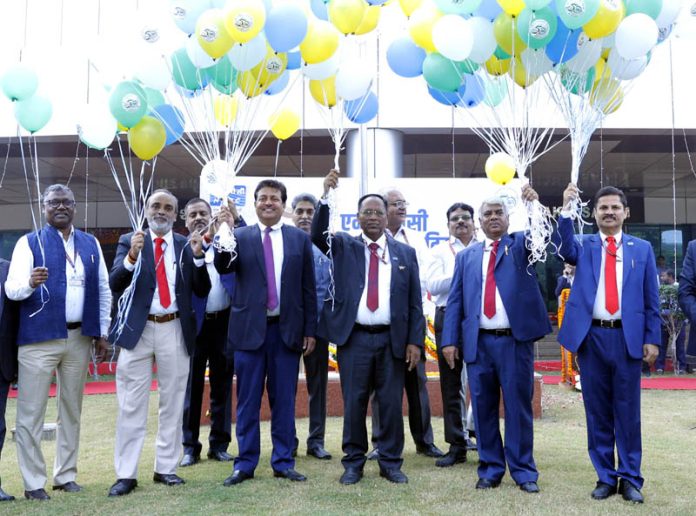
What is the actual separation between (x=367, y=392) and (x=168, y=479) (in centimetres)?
133

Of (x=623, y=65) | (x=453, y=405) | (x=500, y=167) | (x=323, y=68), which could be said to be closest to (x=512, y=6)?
(x=623, y=65)

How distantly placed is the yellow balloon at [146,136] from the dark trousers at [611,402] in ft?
10.3

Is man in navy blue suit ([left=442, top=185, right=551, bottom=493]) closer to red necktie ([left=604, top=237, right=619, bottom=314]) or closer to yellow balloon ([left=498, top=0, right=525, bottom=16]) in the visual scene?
red necktie ([left=604, top=237, right=619, bottom=314])

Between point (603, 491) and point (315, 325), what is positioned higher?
point (315, 325)

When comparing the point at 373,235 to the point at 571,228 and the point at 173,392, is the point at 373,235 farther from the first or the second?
the point at 173,392

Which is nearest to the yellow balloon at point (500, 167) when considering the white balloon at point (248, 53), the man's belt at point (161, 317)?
the white balloon at point (248, 53)

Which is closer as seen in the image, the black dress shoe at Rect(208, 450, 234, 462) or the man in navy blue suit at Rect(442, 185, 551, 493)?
the man in navy blue suit at Rect(442, 185, 551, 493)

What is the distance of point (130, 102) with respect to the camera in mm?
4844

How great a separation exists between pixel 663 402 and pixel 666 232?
30.5 feet

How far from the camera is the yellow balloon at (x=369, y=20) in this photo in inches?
203

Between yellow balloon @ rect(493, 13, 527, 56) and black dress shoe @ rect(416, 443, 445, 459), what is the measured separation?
Answer: 9.19ft

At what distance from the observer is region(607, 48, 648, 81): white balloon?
4727mm

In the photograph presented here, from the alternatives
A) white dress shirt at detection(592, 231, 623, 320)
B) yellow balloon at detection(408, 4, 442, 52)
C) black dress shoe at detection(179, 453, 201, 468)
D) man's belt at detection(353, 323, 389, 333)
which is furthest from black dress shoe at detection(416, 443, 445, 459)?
yellow balloon at detection(408, 4, 442, 52)

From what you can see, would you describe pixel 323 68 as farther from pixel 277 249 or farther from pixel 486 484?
pixel 486 484
